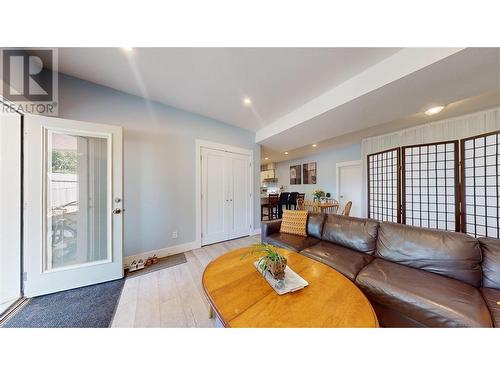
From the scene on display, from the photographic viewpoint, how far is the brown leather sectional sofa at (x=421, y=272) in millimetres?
972

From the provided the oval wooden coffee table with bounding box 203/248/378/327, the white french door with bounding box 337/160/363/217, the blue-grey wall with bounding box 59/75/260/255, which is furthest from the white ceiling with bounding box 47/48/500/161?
the white french door with bounding box 337/160/363/217

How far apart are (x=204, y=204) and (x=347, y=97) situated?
277 centimetres

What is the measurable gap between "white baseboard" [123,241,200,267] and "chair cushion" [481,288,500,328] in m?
3.13

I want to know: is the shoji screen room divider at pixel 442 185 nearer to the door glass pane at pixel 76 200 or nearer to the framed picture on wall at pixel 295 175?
the framed picture on wall at pixel 295 175

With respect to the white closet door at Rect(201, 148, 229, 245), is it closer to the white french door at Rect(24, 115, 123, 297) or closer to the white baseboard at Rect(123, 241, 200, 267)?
the white baseboard at Rect(123, 241, 200, 267)

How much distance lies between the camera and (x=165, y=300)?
155 cm

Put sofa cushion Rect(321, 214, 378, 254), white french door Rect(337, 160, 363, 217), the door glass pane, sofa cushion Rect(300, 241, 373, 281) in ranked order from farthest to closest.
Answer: white french door Rect(337, 160, 363, 217) → sofa cushion Rect(321, 214, 378, 254) → the door glass pane → sofa cushion Rect(300, 241, 373, 281)

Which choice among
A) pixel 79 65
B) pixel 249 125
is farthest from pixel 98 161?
pixel 249 125

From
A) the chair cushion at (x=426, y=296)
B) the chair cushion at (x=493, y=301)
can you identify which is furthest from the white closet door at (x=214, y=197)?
the chair cushion at (x=493, y=301)

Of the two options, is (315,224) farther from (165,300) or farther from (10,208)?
(10,208)

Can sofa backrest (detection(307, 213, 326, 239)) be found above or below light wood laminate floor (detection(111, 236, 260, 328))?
above

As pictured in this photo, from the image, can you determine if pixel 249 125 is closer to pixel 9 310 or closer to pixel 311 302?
pixel 311 302

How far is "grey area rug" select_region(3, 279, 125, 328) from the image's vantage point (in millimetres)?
1277

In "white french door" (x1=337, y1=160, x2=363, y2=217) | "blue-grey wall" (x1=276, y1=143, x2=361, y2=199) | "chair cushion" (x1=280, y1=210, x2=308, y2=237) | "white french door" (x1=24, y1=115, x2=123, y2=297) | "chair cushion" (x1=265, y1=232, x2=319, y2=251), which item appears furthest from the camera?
"blue-grey wall" (x1=276, y1=143, x2=361, y2=199)
